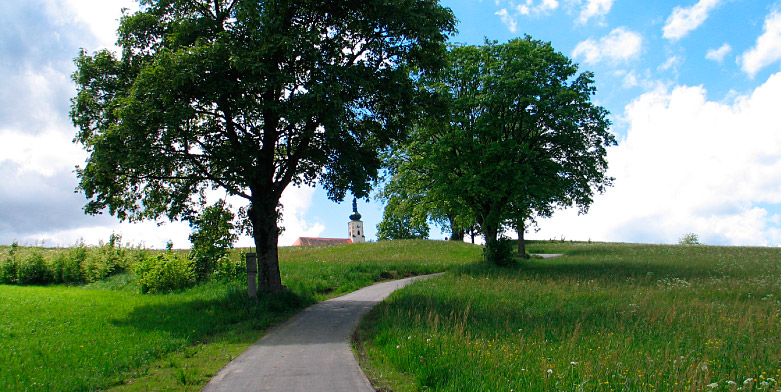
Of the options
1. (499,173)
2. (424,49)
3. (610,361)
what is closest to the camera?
(610,361)

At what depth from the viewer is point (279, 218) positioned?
62.8 ft

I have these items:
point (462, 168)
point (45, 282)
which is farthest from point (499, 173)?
point (45, 282)

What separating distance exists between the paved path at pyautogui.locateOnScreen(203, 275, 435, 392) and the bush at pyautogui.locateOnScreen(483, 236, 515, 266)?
47.6 feet

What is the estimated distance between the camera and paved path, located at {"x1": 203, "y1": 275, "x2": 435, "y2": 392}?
24.1 feet

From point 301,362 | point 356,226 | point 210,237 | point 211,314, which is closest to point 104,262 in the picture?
point 210,237

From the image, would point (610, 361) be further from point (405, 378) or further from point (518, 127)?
point (518, 127)

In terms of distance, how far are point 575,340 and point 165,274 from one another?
18436 mm

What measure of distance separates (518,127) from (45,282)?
30506mm

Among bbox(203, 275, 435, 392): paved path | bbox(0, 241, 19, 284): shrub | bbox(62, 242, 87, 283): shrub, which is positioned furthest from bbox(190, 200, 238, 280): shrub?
bbox(0, 241, 19, 284): shrub

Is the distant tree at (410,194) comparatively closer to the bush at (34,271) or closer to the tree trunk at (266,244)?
the tree trunk at (266,244)

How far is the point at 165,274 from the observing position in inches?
838

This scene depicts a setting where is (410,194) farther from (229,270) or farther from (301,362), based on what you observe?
(301,362)

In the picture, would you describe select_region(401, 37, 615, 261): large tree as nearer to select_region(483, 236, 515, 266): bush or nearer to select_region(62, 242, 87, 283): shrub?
select_region(483, 236, 515, 266): bush

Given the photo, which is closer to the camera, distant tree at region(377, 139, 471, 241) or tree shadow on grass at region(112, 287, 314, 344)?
tree shadow on grass at region(112, 287, 314, 344)
